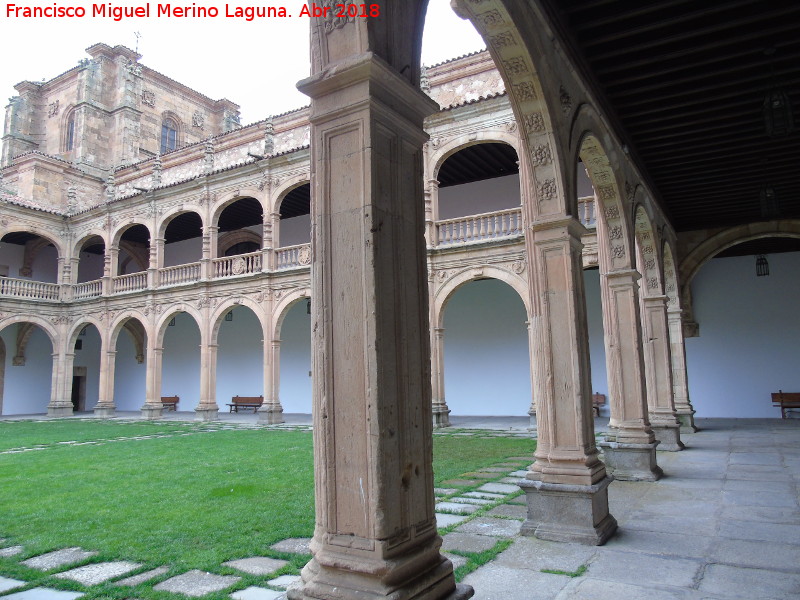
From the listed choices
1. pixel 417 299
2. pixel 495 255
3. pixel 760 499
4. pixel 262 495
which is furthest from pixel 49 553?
pixel 495 255

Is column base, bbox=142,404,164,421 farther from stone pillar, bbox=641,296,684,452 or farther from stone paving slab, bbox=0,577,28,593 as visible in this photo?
stone paving slab, bbox=0,577,28,593

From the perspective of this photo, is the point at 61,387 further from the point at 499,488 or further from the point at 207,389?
the point at 499,488

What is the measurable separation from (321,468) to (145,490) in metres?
4.94

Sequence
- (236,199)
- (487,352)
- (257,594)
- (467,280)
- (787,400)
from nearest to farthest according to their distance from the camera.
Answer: (257,594) < (467,280) < (787,400) < (487,352) < (236,199)

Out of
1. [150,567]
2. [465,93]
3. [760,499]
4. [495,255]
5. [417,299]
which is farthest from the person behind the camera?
[465,93]

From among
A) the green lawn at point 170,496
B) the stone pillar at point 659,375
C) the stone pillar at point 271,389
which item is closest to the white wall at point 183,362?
the stone pillar at point 271,389

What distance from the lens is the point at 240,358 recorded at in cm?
2231

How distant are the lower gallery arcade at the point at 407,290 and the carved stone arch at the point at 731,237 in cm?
5

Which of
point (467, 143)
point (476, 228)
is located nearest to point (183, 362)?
point (476, 228)

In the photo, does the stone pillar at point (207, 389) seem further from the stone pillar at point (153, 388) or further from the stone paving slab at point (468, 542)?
the stone paving slab at point (468, 542)

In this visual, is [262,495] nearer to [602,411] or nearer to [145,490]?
[145,490]

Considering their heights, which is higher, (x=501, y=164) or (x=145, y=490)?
(x=501, y=164)

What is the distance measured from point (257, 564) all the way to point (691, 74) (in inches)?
223

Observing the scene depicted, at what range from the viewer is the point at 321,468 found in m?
2.35
